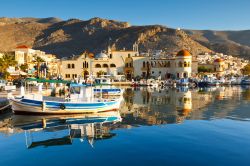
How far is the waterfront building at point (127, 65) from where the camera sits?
93.7 m

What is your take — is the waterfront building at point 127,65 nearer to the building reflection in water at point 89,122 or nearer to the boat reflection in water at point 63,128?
the building reflection in water at point 89,122

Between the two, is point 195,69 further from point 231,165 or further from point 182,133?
point 231,165

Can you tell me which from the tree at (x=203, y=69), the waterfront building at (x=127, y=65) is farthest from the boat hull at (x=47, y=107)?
the tree at (x=203, y=69)

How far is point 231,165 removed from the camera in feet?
51.7

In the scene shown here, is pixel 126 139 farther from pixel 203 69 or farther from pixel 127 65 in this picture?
pixel 203 69

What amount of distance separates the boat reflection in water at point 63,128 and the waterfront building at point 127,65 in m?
61.3

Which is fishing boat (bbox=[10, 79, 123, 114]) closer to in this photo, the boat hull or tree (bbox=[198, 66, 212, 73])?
the boat hull

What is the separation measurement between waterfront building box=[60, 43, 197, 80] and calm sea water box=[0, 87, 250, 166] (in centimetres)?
6263

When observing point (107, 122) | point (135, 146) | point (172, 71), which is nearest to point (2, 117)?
point (107, 122)

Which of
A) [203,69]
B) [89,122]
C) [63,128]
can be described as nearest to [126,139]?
[63,128]

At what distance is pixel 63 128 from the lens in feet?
82.3

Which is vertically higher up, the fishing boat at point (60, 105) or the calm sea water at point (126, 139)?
the fishing boat at point (60, 105)

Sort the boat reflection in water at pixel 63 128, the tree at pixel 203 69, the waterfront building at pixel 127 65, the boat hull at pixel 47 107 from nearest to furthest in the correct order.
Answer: the boat reflection in water at pixel 63 128, the boat hull at pixel 47 107, the waterfront building at pixel 127 65, the tree at pixel 203 69

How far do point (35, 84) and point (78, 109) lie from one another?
31.0 m
